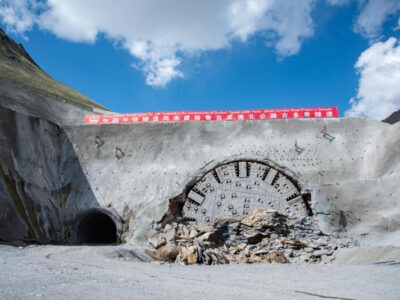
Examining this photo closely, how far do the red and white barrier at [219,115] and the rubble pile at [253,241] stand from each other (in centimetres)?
718

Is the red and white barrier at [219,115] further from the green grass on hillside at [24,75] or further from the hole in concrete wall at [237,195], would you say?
the green grass on hillside at [24,75]

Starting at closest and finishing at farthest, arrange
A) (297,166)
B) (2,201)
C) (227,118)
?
(2,201), (297,166), (227,118)

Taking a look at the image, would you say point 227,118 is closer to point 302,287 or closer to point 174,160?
point 174,160

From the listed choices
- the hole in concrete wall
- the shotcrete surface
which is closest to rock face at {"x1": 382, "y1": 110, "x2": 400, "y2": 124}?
the shotcrete surface

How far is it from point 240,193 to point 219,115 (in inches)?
263

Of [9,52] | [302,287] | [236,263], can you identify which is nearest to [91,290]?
[302,287]

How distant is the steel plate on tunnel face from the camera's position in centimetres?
1083

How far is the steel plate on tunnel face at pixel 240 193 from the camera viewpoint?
10.8 metres

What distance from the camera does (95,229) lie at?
15.4 metres

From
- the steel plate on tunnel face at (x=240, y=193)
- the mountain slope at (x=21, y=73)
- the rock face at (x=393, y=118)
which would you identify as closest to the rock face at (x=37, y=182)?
the steel plate on tunnel face at (x=240, y=193)

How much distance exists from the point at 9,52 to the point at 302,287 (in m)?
38.4

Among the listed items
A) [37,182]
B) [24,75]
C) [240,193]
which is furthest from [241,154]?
[24,75]

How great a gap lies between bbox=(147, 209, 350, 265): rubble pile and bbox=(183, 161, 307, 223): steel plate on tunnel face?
63 cm

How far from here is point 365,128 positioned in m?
15.0
